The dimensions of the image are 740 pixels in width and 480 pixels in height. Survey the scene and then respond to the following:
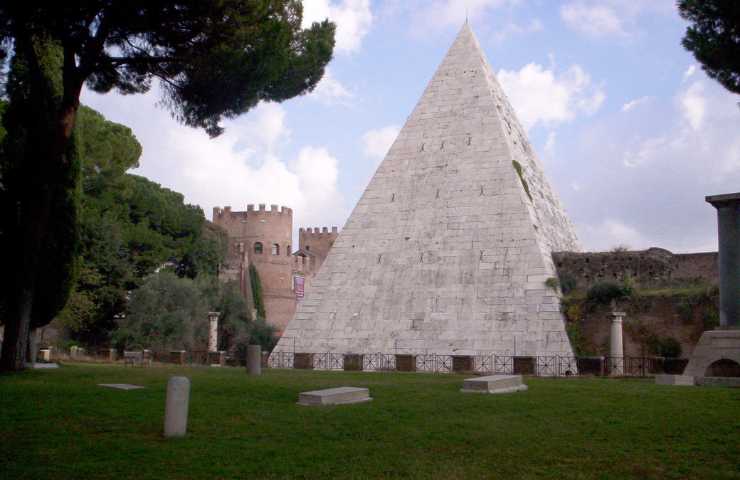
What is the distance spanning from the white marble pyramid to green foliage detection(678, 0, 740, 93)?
7783 mm

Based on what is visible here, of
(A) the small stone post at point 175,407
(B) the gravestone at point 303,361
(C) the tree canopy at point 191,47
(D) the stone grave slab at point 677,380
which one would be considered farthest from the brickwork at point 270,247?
(A) the small stone post at point 175,407

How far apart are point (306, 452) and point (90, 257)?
23.0 metres

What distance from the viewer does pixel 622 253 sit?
18.8 meters

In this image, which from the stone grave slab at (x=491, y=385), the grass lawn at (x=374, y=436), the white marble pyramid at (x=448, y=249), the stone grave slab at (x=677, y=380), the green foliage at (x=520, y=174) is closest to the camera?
the grass lawn at (x=374, y=436)

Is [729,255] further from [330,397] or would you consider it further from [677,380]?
[330,397]

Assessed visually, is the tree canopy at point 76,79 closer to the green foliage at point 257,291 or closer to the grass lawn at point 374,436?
the grass lawn at point 374,436

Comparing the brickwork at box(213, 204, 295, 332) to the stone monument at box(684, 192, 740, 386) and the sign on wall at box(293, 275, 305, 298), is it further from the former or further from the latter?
the stone monument at box(684, 192, 740, 386)

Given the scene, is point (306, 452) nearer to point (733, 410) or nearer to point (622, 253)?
point (733, 410)

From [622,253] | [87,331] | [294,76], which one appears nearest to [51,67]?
[294,76]

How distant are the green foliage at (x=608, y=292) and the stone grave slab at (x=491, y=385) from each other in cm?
822

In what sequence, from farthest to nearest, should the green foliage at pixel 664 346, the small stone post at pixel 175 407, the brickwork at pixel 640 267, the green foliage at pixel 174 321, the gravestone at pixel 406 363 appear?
1. the green foliage at pixel 174 321
2. the brickwork at pixel 640 267
3. the green foliage at pixel 664 346
4. the gravestone at pixel 406 363
5. the small stone post at pixel 175 407

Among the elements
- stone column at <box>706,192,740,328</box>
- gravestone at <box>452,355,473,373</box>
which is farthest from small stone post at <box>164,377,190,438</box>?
gravestone at <box>452,355,473,373</box>

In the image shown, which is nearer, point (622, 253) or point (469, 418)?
point (469, 418)

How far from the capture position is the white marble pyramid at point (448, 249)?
1714 cm
